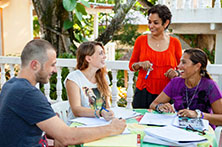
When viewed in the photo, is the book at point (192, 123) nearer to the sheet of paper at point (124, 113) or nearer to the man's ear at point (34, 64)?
the sheet of paper at point (124, 113)

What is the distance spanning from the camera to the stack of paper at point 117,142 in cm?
174

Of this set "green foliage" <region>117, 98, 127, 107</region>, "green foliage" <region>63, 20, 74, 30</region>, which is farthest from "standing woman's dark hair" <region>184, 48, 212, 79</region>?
"green foliage" <region>63, 20, 74, 30</region>

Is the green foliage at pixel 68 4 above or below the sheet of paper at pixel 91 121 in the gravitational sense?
above

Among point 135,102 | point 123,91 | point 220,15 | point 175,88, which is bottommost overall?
point 123,91

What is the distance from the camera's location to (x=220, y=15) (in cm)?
548

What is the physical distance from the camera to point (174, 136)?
1841mm

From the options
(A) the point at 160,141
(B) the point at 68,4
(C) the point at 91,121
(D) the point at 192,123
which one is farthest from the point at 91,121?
(B) the point at 68,4

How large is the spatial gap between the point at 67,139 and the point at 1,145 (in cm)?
39

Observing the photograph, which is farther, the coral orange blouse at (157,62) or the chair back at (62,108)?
the coral orange blouse at (157,62)

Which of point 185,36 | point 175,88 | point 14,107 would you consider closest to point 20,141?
point 14,107

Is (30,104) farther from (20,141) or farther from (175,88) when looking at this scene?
(175,88)

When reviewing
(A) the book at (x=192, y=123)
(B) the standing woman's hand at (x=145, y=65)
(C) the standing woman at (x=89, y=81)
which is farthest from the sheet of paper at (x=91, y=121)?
(B) the standing woman's hand at (x=145, y=65)

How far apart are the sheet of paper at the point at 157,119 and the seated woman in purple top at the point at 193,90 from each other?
111 millimetres

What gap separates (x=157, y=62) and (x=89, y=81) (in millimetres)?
703
